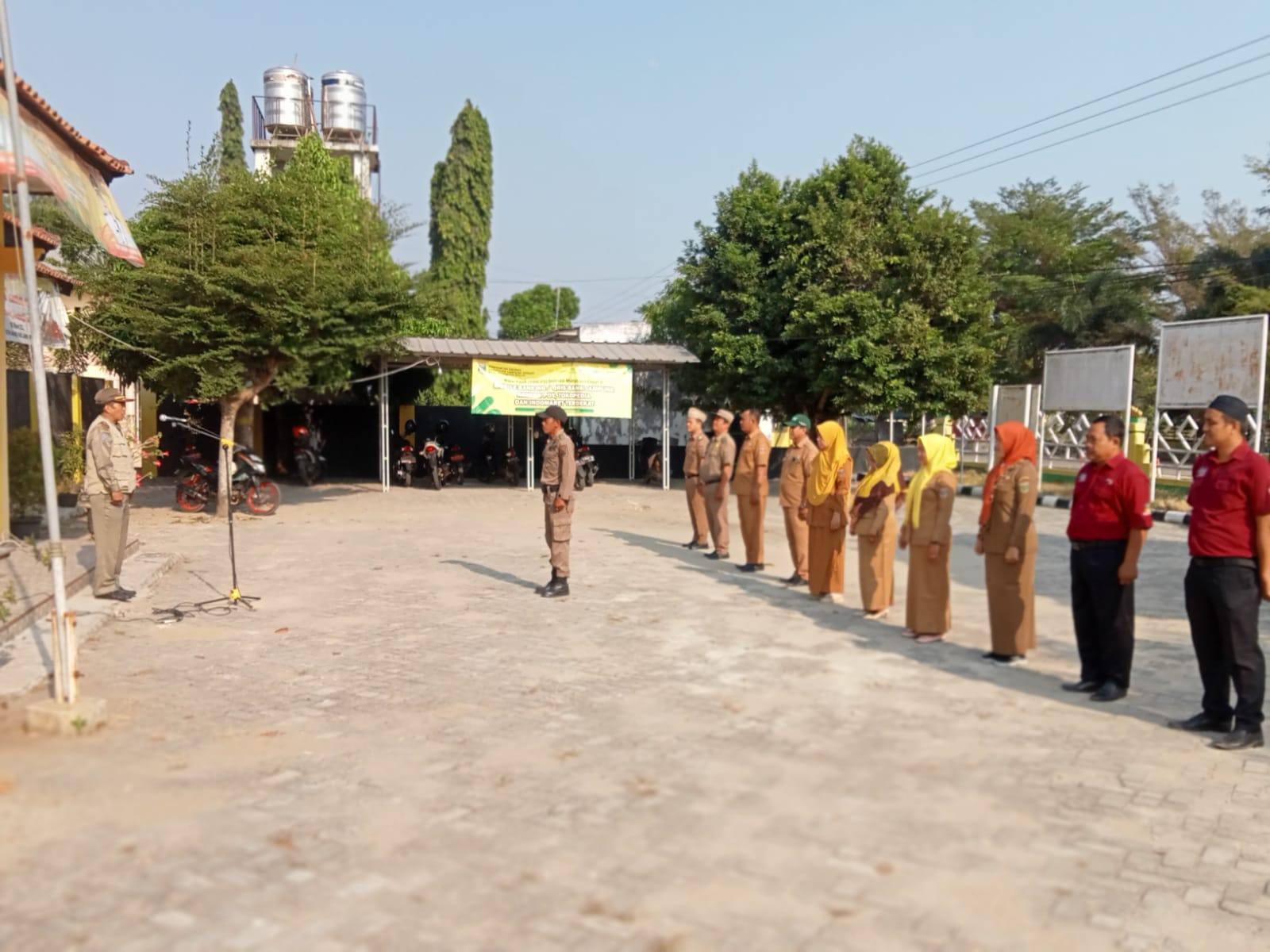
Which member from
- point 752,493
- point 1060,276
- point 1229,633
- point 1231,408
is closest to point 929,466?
point 1231,408

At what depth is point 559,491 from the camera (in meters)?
9.40

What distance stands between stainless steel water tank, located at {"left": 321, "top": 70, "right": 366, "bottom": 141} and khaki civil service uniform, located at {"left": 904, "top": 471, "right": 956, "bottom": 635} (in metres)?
32.4

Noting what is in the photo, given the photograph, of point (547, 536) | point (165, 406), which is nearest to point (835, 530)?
point (547, 536)

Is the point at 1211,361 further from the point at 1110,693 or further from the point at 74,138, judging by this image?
the point at 74,138

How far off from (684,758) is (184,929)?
2.41m

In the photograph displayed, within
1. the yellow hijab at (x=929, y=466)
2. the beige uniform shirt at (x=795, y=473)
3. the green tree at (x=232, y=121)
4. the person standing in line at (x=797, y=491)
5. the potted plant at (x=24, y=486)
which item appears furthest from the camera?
the green tree at (x=232, y=121)

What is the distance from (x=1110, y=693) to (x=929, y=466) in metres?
2.17

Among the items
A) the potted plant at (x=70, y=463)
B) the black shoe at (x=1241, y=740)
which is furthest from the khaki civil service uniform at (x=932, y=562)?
the potted plant at (x=70, y=463)

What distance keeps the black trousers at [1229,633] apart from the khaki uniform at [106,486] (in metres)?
7.79

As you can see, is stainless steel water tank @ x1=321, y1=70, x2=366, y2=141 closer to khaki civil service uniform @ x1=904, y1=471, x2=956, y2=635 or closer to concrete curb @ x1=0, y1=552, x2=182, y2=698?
concrete curb @ x1=0, y1=552, x2=182, y2=698

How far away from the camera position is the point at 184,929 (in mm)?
3287

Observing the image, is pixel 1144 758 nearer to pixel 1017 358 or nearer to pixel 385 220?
pixel 385 220

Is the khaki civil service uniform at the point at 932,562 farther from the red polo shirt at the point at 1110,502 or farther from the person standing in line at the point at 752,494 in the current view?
the person standing in line at the point at 752,494

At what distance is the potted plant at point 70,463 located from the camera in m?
13.4
